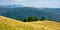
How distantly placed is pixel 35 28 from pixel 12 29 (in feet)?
12.0

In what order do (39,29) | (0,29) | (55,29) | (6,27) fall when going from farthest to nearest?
1. (55,29)
2. (39,29)
3. (6,27)
4. (0,29)

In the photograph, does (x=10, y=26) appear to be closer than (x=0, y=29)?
No

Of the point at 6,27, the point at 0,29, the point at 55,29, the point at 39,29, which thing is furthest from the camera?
the point at 55,29

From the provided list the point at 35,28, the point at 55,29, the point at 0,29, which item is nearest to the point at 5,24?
the point at 0,29

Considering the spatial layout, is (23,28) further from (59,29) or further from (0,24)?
(59,29)

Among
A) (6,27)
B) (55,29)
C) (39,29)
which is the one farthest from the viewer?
(55,29)

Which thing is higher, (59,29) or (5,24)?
(5,24)

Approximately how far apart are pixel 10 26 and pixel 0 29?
2043mm

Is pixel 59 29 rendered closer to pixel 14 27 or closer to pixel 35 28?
pixel 35 28

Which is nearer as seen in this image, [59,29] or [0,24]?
[0,24]

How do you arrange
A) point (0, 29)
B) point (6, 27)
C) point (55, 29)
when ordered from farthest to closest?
1. point (55, 29)
2. point (6, 27)
3. point (0, 29)

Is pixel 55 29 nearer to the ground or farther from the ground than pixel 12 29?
nearer to the ground

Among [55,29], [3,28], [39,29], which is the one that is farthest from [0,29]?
[55,29]

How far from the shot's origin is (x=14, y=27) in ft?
68.4
